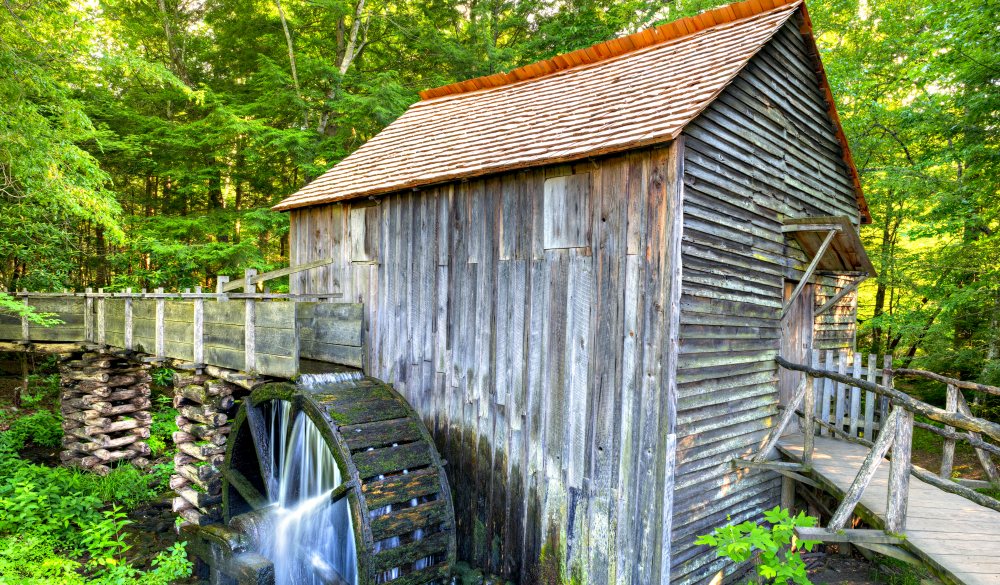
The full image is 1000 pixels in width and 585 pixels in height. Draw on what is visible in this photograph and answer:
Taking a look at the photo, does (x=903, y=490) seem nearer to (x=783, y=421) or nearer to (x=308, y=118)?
(x=783, y=421)

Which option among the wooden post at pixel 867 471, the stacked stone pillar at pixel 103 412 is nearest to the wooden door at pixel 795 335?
the wooden post at pixel 867 471

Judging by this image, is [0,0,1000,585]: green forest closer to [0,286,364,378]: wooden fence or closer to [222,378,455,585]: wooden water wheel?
[0,286,364,378]: wooden fence

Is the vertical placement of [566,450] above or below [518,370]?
below

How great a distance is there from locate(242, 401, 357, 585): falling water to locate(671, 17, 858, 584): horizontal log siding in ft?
12.8

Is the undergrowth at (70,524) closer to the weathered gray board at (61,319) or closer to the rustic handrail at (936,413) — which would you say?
the weathered gray board at (61,319)

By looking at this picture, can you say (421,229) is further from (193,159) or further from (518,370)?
(193,159)

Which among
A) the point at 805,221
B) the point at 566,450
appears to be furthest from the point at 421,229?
the point at 805,221

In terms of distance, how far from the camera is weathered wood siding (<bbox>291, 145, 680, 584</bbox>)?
4668 mm

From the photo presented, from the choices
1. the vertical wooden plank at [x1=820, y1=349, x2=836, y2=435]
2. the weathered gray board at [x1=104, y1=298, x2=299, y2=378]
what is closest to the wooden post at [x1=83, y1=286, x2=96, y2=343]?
the weathered gray board at [x1=104, y1=298, x2=299, y2=378]

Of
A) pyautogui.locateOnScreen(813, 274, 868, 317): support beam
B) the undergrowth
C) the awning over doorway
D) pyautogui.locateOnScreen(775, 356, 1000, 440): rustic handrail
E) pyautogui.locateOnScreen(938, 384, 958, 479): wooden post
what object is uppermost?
the awning over doorway

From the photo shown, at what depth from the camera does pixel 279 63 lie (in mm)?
15414

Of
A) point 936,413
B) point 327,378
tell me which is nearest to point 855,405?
point 936,413

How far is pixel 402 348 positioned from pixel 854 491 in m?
4.78

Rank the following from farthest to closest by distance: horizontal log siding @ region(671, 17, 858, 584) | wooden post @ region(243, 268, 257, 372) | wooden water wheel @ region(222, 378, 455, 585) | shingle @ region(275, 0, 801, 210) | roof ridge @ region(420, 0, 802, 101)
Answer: wooden post @ region(243, 268, 257, 372), roof ridge @ region(420, 0, 802, 101), wooden water wheel @ region(222, 378, 455, 585), shingle @ region(275, 0, 801, 210), horizontal log siding @ region(671, 17, 858, 584)
